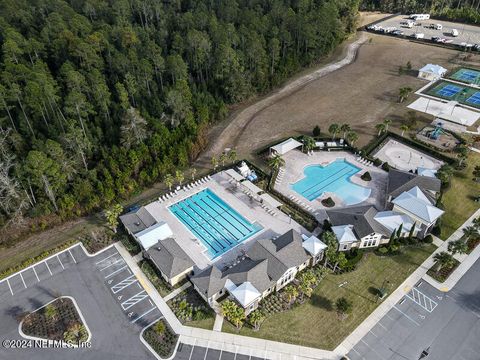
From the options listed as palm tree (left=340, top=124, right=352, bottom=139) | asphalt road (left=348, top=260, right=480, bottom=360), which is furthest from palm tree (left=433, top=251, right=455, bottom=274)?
palm tree (left=340, top=124, right=352, bottom=139)

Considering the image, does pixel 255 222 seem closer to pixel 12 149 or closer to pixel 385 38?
pixel 12 149

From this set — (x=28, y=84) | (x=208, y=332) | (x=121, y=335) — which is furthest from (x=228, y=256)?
(x=28, y=84)

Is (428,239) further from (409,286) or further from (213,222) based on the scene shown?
(213,222)

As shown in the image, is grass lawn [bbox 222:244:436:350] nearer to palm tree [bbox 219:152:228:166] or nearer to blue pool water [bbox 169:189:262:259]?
blue pool water [bbox 169:189:262:259]

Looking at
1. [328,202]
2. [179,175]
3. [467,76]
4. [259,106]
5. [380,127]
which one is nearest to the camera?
[328,202]

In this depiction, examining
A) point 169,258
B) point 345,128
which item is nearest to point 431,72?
point 345,128

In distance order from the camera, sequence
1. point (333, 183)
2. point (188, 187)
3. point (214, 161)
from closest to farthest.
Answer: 1. point (188, 187)
2. point (333, 183)
3. point (214, 161)

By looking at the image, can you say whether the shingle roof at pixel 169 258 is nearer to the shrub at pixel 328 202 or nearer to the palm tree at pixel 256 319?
the palm tree at pixel 256 319
